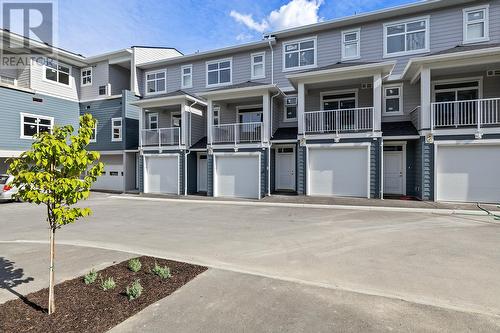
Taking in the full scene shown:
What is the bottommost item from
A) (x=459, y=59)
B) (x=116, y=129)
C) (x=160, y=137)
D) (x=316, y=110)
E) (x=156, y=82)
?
(x=160, y=137)

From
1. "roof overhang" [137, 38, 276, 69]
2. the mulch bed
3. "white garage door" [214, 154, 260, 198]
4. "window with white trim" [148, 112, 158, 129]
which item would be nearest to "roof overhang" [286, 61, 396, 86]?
"roof overhang" [137, 38, 276, 69]

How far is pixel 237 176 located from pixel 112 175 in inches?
419

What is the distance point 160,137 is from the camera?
1748cm

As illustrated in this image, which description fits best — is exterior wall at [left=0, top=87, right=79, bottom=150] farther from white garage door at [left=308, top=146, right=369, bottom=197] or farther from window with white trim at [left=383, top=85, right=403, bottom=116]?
window with white trim at [left=383, top=85, right=403, bottom=116]

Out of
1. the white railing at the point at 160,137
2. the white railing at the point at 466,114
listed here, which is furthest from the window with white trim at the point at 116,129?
the white railing at the point at 466,114

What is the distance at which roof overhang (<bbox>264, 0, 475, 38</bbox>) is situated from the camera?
44.6 ft

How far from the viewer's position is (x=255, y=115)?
1750 centimetres

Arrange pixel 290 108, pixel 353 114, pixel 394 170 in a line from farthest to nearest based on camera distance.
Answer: pixel 290 108, pixel 353 114, pixel 394 170

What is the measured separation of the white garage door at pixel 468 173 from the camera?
11328 mm

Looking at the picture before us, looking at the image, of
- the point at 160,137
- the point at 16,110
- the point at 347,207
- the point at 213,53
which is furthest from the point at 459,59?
the point at 16,110

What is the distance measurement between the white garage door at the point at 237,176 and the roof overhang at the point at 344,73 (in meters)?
4.79

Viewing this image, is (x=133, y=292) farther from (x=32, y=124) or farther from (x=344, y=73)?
(x=32, y=124)

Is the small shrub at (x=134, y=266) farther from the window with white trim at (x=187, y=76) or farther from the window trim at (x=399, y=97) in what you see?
the window with white trim at (x=187, y=76)

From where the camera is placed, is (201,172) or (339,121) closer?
(339,121)
